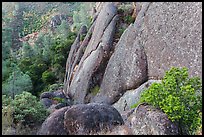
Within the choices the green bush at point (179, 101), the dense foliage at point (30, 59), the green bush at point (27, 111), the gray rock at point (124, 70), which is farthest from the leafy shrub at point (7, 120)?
the green bush at point (179, 101)

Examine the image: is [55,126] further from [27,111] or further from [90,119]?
[27,111]

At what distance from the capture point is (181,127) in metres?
11.9

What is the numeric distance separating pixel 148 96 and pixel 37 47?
50.0 meters

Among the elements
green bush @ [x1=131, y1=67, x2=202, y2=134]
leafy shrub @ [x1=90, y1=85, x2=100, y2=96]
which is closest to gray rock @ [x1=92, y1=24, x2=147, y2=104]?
leafy shrub @ [x1=90, y1=85, x2=100, y2=96]

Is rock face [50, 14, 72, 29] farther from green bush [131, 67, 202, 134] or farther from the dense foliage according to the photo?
green bush [131, 67, 202, 134]

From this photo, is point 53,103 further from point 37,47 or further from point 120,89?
point 37,47

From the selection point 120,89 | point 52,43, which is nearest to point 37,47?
point 52,43

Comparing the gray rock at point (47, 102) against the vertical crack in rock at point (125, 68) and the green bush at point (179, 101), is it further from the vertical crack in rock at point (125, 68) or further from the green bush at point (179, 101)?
the green bush at point (179, 101)

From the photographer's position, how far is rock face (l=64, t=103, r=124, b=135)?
13.4 metres

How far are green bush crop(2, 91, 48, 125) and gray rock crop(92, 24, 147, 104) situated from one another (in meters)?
5.59

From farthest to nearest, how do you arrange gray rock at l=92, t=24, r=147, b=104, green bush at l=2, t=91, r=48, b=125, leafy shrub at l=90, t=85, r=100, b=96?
leafy shrub at l=90, t=85, r=100, b=96
gray rock at l=92, t=24, r=147, b=104
green bush at l=2, t=91, r=48, b=125

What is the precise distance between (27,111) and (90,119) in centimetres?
558

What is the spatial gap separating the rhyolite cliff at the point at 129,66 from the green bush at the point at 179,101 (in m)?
0.37

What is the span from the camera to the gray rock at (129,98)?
19219 mm
